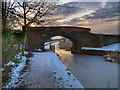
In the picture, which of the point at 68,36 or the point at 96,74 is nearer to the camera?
the point at 96,74

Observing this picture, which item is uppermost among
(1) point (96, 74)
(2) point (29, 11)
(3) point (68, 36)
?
(2) point (29, 11)

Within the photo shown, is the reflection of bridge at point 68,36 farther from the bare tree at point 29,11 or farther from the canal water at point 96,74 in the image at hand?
the canal water at point 96,74

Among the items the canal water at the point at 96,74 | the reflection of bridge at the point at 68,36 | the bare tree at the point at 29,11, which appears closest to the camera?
the canal water at the point at 96,74

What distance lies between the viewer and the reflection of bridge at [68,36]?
15277mm

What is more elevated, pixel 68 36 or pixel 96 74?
pixel 68 36

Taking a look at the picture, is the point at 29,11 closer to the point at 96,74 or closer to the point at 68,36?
the point at 68,36

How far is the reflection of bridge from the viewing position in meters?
15.3

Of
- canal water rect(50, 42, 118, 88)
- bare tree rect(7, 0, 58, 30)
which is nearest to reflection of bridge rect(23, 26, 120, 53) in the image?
bare tree rect(7, 0, 58, 30)

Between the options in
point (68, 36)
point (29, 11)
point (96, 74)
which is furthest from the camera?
point (68, 36)

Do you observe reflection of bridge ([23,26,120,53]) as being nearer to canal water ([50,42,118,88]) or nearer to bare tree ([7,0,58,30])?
bare tree ([7,0,58,30])

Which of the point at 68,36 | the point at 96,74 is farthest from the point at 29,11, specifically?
the point at 96,74

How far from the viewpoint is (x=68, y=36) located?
55.7 feet

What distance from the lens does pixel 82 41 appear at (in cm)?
1795

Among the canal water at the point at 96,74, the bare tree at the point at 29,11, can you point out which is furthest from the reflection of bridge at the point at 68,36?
the canal water at the point at 96,74
